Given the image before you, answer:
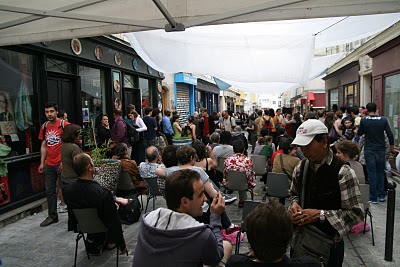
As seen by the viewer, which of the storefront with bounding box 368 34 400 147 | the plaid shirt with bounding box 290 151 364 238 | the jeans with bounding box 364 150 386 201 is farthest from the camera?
the storefront with bounding box 368 34 400 147

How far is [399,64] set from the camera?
8.44m

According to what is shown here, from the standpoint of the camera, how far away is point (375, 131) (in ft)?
19.8

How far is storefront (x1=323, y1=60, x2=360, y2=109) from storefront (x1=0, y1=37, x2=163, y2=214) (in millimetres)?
9948

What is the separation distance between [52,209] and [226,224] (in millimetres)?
3020

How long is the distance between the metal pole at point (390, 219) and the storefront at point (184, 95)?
1474 centimetres

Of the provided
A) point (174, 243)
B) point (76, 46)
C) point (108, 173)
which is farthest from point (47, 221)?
point (174, 243)

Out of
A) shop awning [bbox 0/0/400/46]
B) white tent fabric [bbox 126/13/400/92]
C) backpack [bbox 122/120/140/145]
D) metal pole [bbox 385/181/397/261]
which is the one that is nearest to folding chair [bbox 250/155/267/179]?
white tent fabric [bbox 126/13/400/92]

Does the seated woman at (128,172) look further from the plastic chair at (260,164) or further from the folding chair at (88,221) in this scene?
the plastic chair at (260,164)

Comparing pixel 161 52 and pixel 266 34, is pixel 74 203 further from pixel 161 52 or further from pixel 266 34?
pixel 266 34

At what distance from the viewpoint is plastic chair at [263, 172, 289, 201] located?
16.4 ft

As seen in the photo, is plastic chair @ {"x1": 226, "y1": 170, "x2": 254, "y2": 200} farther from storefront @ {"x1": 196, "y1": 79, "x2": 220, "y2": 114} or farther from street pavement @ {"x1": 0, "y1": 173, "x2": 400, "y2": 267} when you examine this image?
storefront @ {"x1": 196, "y1": 79, "x2": 220, "y2": 114}

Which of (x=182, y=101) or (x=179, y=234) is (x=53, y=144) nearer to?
(x=179, y=234)

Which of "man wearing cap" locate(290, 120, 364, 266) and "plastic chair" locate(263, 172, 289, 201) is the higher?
"man wearing cap" locate(290, 120, 364, 266)

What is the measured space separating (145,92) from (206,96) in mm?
15827
